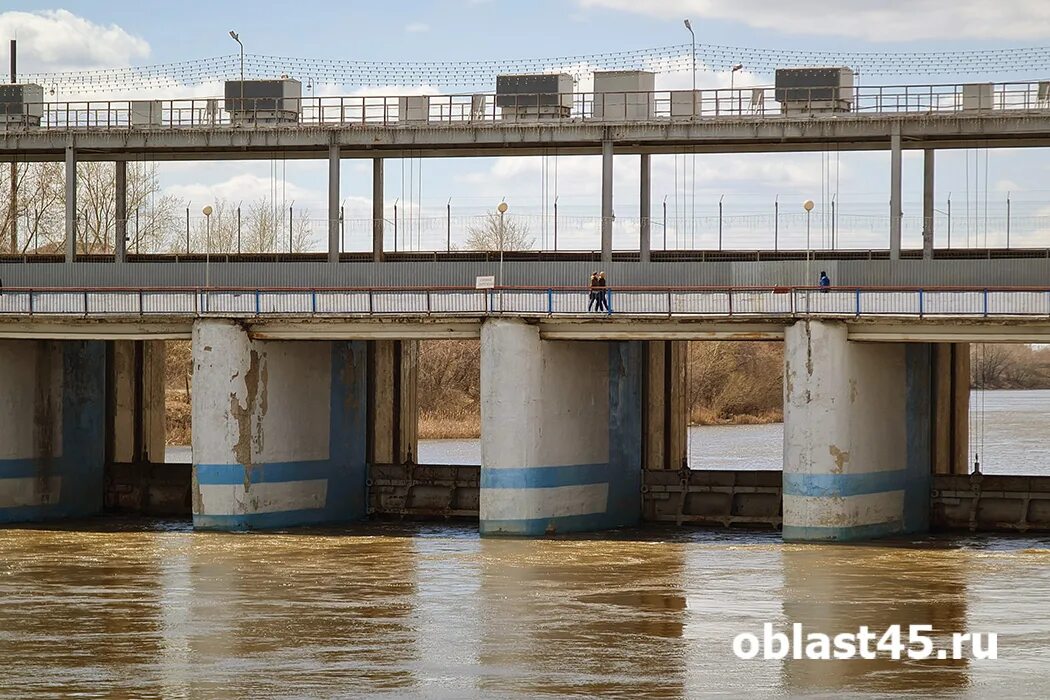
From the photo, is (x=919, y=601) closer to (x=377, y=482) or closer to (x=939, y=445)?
(x=939, y=445)

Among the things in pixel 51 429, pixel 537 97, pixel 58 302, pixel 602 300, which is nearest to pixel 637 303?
pixel 602 300

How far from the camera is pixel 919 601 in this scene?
34.0 meters

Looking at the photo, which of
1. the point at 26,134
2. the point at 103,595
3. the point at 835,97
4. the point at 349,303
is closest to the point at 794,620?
the point at 103,595

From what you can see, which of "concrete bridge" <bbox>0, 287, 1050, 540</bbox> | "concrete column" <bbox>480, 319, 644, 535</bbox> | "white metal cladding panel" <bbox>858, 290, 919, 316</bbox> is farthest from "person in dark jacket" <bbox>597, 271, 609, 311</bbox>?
"white metal cladding panel" <bbox>858, 290, 919, 316</bbox>

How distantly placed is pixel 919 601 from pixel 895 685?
27.9ft

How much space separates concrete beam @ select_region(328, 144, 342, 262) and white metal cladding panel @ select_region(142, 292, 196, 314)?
248 inches

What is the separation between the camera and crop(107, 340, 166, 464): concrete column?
56.2 meters

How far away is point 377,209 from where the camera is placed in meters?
55.3

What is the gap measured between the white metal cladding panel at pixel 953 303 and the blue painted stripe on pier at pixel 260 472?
16877 millimetres

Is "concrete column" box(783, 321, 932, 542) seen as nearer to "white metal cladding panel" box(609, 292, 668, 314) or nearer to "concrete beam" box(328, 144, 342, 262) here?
"white metal cladding panel" box(609, 292, 668, 314)

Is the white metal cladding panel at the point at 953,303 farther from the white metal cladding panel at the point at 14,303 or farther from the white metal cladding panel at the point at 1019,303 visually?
the white metal cladding panel at the point at 14,303

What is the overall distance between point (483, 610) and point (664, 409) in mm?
20374

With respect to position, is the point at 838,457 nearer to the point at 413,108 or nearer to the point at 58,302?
the point at 413,108

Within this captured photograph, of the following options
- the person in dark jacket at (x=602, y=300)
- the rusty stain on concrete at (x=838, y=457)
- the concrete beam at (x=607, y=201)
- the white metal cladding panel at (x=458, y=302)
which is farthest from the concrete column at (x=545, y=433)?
the rusty stain on concrete at (x=838, y=457)
